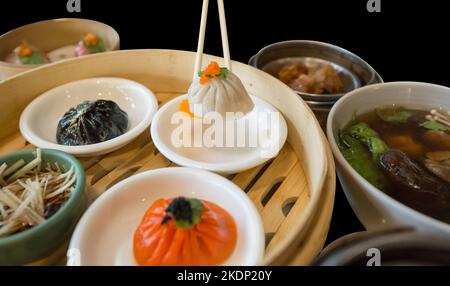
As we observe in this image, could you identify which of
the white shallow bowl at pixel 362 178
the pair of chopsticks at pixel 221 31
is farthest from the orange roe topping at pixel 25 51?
the white shallow bowl at pixel 362 178

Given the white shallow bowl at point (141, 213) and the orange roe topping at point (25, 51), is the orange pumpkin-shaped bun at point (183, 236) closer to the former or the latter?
the white shallow bowl at point (141, 213)

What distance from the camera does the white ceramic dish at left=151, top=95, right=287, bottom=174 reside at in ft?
4.75

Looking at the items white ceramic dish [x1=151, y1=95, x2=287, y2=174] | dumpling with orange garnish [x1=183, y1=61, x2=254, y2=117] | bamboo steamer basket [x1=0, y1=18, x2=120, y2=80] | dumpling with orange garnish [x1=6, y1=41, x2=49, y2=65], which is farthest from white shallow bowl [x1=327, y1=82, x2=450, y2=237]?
dumpling with orange garnish [x1=6, y1=41, x2=49, y2=65]

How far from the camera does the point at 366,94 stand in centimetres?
179

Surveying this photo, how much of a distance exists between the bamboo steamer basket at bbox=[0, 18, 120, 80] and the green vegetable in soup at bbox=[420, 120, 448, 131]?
192 centimetres

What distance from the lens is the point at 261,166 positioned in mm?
1588

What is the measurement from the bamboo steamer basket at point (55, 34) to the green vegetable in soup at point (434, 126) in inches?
75.4

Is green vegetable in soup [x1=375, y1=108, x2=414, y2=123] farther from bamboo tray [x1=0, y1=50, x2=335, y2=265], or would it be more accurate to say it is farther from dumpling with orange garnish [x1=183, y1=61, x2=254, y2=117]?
dumpling with orange garnish [x1=183, y1=61, x2=254, y2=117]

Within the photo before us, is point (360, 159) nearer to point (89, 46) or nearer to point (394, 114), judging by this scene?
point (394, 114)

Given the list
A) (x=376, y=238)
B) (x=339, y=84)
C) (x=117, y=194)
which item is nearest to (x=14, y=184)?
(x=117, y=194)

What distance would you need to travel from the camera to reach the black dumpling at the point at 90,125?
1557mm

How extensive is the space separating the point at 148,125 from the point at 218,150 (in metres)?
0.33

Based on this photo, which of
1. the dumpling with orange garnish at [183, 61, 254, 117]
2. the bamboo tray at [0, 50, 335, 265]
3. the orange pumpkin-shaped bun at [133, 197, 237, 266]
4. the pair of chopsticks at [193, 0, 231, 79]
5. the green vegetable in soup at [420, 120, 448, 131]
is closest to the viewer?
the orange pumpkin-shaped bun at [133, 197, 237, 266]

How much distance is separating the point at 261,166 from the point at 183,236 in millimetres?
580
